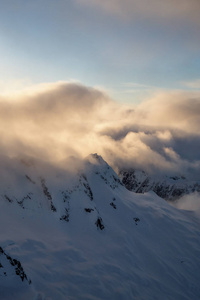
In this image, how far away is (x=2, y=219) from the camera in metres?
51.2

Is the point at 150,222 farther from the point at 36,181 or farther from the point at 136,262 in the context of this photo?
the point at 36,181

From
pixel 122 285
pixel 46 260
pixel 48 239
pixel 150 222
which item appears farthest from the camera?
pixel 150 222

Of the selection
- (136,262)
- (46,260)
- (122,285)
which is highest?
(136,262)

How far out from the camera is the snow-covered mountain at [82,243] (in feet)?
136

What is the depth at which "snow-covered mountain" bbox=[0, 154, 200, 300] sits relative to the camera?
1637 inches

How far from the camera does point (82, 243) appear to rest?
60.7 m

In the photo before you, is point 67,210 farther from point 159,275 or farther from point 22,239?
point 159,275

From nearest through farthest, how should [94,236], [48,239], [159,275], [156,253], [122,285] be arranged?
1. [122,285]
2. [48,239]
3. [159,275]
4. [94,236]
5. [156,253]

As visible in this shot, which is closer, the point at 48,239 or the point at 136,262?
the point at 48,239

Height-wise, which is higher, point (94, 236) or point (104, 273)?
point (94, 236)

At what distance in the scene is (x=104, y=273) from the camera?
169 ft

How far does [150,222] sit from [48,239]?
49.2 m

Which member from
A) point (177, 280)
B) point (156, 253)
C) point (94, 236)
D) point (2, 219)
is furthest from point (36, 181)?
point (177, 280)

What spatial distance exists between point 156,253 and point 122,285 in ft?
84.0
